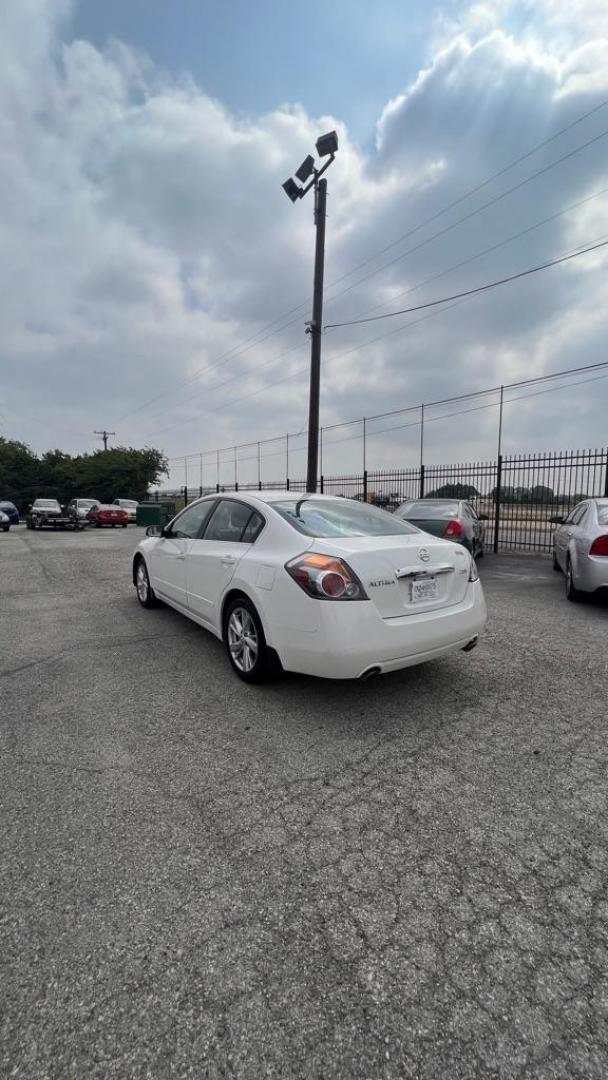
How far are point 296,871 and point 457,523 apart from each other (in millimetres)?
7752

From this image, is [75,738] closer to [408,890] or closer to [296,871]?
[296,871]

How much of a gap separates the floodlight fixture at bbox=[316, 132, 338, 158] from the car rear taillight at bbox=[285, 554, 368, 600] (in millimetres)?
11321

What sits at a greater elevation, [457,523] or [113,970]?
[457,523]

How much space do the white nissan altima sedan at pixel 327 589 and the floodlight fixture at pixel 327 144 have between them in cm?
1002

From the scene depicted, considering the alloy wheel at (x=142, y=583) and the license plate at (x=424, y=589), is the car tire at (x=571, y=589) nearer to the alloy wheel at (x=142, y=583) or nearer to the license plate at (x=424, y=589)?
the license plate at (x=424, y=589)

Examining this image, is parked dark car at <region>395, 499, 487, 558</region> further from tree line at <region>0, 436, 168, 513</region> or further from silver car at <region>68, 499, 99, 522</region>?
tree line at <region>0, 436, 168, 513</region>

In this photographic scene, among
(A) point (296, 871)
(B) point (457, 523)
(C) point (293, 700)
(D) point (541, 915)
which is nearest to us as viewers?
(D) point (541, 915)

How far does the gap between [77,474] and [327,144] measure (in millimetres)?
39121

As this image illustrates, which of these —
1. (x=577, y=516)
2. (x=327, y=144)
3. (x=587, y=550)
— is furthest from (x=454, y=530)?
(x=327, y=144)

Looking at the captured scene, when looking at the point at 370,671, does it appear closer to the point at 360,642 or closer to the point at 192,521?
the point at 360,642

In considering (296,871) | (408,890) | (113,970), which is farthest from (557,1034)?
(113,970)

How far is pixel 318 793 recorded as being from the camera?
2.46 m

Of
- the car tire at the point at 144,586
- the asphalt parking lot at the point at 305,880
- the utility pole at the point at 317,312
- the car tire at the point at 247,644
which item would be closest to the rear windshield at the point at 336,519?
the car tire at the point at 247,644

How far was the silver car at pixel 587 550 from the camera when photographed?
19.8 feet
